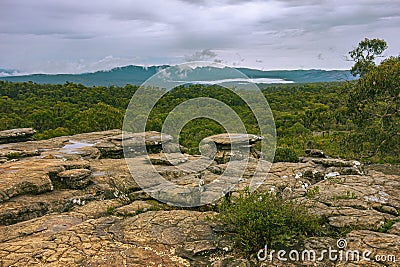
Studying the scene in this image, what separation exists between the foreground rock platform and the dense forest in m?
5.13

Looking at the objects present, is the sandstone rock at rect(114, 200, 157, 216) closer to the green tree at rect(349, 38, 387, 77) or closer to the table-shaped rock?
the table-shaped rock

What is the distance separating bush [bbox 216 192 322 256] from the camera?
508cm

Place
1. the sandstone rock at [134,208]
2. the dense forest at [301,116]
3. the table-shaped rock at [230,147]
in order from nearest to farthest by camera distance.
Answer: the sandstone rock at [134,208]
the table-shaped rock at [230,147]
the dense forest at [301,116]

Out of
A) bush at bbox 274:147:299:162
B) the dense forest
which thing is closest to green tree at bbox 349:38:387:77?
the dense forest

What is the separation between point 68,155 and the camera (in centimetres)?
1070

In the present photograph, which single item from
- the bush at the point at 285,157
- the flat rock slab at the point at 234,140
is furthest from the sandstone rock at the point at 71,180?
the bush at the point at 285,157

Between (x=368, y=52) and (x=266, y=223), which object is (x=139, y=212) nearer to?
(x=266, y=223)

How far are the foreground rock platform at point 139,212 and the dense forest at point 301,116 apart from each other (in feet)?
16.8

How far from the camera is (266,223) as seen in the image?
516cm

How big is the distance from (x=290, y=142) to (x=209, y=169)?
60.4ft

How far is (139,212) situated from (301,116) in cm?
3237

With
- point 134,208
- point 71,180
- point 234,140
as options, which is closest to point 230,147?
point 234,140

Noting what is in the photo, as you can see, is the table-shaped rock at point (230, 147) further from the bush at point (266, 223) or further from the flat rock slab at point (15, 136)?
the flat rock slab at point (15, 136)

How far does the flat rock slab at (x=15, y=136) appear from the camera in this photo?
515 inches
